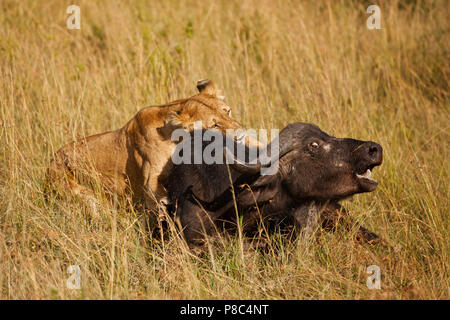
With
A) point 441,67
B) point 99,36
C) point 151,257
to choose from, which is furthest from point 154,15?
point 151,257

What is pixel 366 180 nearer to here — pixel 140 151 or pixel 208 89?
pixel 208 89

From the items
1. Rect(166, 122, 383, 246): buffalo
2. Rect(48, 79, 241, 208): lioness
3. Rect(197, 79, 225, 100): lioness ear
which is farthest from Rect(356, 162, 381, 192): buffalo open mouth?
Rect(197, 79, 225, 100): lioness ear

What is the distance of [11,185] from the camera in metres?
5.00

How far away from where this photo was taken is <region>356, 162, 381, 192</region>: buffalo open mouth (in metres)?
4.20

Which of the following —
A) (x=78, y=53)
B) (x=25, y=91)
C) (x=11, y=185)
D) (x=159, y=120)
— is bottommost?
(x=11, y=185)

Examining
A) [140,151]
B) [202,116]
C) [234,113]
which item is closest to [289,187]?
[202,116]

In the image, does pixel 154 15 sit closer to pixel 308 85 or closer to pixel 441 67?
pixel 308 85

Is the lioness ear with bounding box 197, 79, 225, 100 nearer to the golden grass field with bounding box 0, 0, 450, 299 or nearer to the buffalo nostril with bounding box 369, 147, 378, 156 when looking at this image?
the golden grass field with bounding box 0, 0, 450, 299

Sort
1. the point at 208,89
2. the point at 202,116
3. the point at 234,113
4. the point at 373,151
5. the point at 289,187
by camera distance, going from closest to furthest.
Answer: the point at 373,151 → the point at 289,187 → the point at 202,116 → the point at 208,89 → the point at 234,113

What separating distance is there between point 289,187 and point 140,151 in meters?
1.56

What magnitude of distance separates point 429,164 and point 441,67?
2.52m

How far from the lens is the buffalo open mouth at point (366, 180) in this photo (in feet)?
13.8

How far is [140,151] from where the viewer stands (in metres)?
5.15

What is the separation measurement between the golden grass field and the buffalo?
0.69 ft
